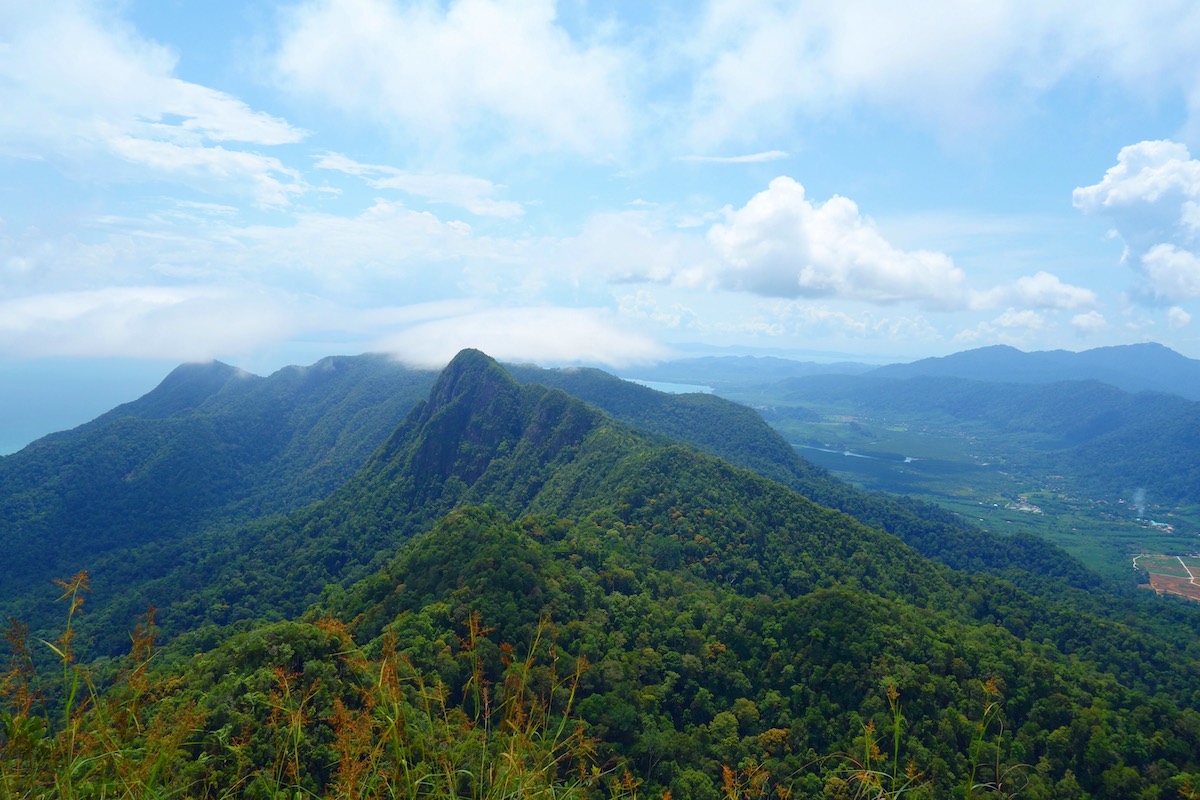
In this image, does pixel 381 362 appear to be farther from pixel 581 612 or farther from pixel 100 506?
pixel 581 612

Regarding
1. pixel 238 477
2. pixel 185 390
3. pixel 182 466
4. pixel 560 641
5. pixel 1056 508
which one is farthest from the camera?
pixel 185 390

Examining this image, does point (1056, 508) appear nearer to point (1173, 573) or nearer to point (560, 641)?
point (1173, 573)

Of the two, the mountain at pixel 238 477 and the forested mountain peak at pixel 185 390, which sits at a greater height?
the forested mountain peak at pixel 185 390

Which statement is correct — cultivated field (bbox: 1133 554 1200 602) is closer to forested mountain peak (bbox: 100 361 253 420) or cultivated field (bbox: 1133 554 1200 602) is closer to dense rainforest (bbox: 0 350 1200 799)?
dense rainforest (bbox: 0 350 1200 799)

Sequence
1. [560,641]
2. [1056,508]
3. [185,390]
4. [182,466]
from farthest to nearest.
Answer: [185,390] → [1056,508] → [182,466] → [560,641]

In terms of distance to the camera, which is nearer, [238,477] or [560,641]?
[560,641]

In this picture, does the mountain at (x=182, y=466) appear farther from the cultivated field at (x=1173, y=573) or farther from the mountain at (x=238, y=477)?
the cultivated field at (x=1173, y=573)

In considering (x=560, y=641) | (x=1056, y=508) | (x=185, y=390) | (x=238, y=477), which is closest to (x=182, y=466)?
(x=238, y=477)

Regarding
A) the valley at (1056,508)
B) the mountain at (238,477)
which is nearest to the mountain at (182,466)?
the mountain at (238,477)

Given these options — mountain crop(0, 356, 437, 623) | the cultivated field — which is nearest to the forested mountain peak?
mountain crop(0, 356, 437, 623)
